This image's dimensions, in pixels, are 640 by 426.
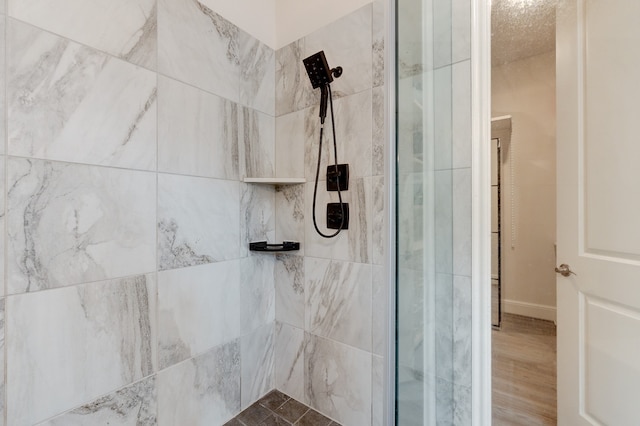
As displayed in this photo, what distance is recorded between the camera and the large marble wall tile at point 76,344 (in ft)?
2.20

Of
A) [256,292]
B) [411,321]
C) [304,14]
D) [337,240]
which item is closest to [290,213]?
[337,240]

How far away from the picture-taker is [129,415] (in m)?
0.85

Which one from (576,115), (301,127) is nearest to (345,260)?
(301,127)

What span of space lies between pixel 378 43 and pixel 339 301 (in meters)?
1.04

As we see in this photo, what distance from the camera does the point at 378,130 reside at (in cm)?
103

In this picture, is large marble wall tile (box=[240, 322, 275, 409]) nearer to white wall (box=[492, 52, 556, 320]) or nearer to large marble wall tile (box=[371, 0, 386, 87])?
white wall (box=[492, 52, 556, 320])

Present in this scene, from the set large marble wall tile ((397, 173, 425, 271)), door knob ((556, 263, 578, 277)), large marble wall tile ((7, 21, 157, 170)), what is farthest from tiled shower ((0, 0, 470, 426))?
door knob ((556, 263, 578, 277))

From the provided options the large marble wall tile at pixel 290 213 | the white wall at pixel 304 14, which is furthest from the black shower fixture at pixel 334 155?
the white wall at pixel 304 14

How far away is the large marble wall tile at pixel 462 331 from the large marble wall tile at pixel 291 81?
0.98 metres

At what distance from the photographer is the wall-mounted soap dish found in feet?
3.99

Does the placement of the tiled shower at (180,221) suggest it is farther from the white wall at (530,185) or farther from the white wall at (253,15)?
the white wall at (530,185)

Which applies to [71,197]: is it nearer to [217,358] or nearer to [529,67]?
[217,358]

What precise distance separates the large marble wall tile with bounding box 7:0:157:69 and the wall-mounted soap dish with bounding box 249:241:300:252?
30.5 inches

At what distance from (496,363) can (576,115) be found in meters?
0.86
